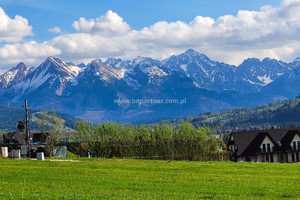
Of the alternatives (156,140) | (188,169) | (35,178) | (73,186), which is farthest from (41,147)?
(73,186)

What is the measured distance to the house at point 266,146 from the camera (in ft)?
318

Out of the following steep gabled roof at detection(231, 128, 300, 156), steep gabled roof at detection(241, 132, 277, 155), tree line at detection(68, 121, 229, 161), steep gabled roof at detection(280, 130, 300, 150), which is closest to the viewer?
tree line at detection(68, 121, 229, 161)

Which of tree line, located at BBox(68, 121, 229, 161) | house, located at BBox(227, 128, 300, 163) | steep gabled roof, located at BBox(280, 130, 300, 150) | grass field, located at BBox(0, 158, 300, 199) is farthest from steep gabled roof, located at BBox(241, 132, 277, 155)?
grass field, located at BBox(0, 158, 300, 199)

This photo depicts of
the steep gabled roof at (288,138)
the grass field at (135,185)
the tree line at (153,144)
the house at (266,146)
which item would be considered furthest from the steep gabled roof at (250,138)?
the grass field at (135,185)

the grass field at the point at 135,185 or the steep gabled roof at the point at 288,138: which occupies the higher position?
the steep gabled roof at the point at 288,138

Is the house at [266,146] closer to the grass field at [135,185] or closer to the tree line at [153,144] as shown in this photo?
the tree line at [153,144]

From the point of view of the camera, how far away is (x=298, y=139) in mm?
100375

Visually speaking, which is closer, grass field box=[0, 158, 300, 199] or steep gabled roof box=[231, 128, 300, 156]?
grass field box=[0, 158, 300, 199]

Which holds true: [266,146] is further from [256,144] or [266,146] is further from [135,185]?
[135,185]

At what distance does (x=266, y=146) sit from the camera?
97.9m

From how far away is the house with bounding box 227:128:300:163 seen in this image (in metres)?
97.1

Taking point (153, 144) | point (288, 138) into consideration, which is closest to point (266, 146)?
point (288, 138)

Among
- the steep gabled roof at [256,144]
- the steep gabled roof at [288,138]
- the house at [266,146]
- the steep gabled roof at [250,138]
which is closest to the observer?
the house at [266,146]

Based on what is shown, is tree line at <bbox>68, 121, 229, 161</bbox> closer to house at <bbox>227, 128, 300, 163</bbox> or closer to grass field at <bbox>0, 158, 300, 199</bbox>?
house at <bbox>227, 128, 300, 163</bbox>
